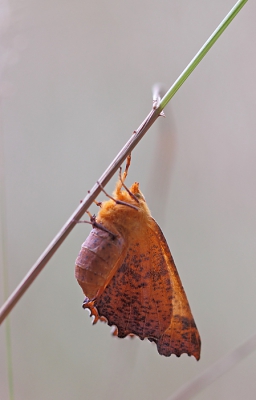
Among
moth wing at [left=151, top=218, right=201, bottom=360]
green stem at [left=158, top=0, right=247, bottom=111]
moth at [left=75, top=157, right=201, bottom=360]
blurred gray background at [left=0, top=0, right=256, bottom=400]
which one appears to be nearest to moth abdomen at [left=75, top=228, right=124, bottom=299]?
moth at [left=75, top=157, right=201, bottom=360]

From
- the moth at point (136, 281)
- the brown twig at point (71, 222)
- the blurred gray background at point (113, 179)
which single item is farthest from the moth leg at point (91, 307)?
the blurred gray background at point (113, 179)

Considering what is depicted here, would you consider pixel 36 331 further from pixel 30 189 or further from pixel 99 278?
pixel 99 278

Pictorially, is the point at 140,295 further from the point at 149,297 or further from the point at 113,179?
the point at 113,179

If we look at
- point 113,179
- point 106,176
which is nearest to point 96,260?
point 106,176

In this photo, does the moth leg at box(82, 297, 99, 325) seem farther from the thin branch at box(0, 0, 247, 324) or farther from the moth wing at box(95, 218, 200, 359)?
the thin branch at box(0, 0, 247, 324)

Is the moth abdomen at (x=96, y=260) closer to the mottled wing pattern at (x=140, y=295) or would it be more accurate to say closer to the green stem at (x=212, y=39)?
the mottled wing pattern at (x=140, y=295)
